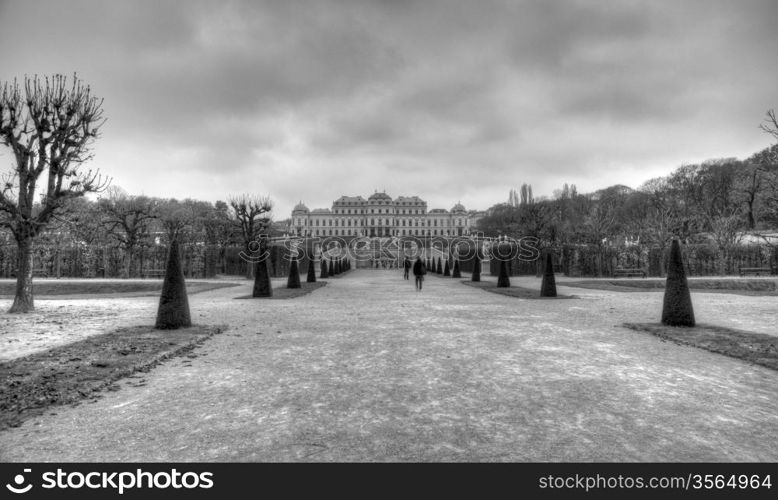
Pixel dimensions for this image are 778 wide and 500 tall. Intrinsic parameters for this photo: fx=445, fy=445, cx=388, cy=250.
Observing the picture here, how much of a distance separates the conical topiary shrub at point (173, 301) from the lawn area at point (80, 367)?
424mm

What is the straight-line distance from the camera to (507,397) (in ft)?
14.4

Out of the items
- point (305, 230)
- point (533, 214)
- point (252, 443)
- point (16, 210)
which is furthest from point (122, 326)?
point (305, 230)

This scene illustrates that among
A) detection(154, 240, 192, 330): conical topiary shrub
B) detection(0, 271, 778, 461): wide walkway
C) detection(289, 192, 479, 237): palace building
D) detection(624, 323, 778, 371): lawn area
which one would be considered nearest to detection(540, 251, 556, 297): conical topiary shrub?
detection(624, 323, 778, 371): lawn area

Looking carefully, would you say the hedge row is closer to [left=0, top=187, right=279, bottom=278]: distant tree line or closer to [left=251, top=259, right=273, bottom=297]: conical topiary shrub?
[left=0, top=187, right=279, bottom=278]: distant tree line

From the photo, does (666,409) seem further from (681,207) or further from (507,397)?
(681,207)

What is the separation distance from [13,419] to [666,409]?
5.69 meters

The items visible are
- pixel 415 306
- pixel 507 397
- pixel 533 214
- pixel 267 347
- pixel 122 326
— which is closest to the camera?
pixel 507 397

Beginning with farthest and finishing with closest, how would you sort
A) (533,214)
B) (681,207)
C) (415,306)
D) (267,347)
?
(681,207) < (533,214) < (415,306) < (267,347)

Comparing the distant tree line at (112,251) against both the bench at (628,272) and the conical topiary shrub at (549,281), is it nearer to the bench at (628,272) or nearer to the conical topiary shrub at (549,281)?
the conical topiary shrub at (549,281)

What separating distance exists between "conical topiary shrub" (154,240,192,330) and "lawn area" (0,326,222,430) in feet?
1.39

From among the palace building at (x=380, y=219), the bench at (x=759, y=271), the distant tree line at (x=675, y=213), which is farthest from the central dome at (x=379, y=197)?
the bench at (x=759, y=271)

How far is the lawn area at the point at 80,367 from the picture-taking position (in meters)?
4.18

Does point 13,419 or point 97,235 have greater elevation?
point 97,235

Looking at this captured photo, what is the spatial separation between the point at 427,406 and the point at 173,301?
671 centimetres
